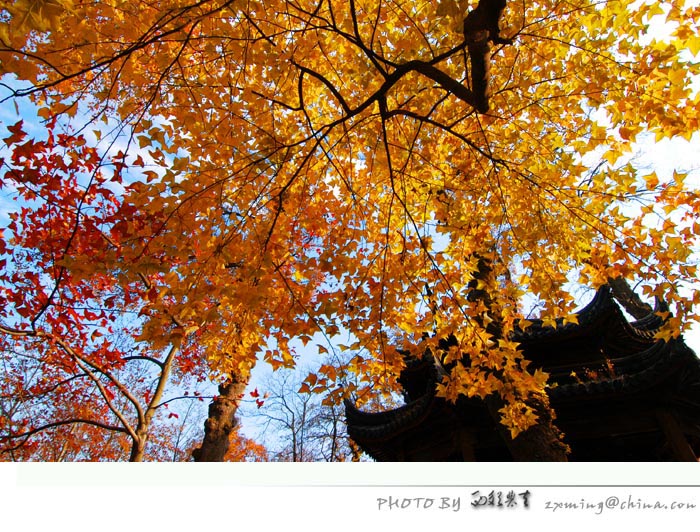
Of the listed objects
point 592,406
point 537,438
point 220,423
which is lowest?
point 537,438

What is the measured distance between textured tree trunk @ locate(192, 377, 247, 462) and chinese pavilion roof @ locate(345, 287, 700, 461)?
186cm

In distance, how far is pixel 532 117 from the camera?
11.4 feet

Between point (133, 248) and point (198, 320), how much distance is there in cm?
77

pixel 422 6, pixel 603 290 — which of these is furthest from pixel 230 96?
pixel 603 290

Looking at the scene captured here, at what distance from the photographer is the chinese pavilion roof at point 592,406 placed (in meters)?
4.02

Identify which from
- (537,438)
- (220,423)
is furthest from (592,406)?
(220,423)

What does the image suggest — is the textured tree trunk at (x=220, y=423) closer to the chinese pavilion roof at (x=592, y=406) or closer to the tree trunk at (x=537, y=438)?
the chinese pavilion roof at (x=592, y=406)

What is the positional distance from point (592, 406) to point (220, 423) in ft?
16.5

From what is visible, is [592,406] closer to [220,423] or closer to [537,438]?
[537,438]

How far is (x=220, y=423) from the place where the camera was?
17.1 ft

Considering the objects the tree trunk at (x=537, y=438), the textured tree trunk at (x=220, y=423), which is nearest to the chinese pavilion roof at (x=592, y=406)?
the tree trunk at (x=537, y=438)

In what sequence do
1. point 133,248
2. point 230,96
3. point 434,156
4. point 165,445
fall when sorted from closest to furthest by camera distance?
1. point 133,248
2. point 230,96
3. point 434,156
4. point 165,445
